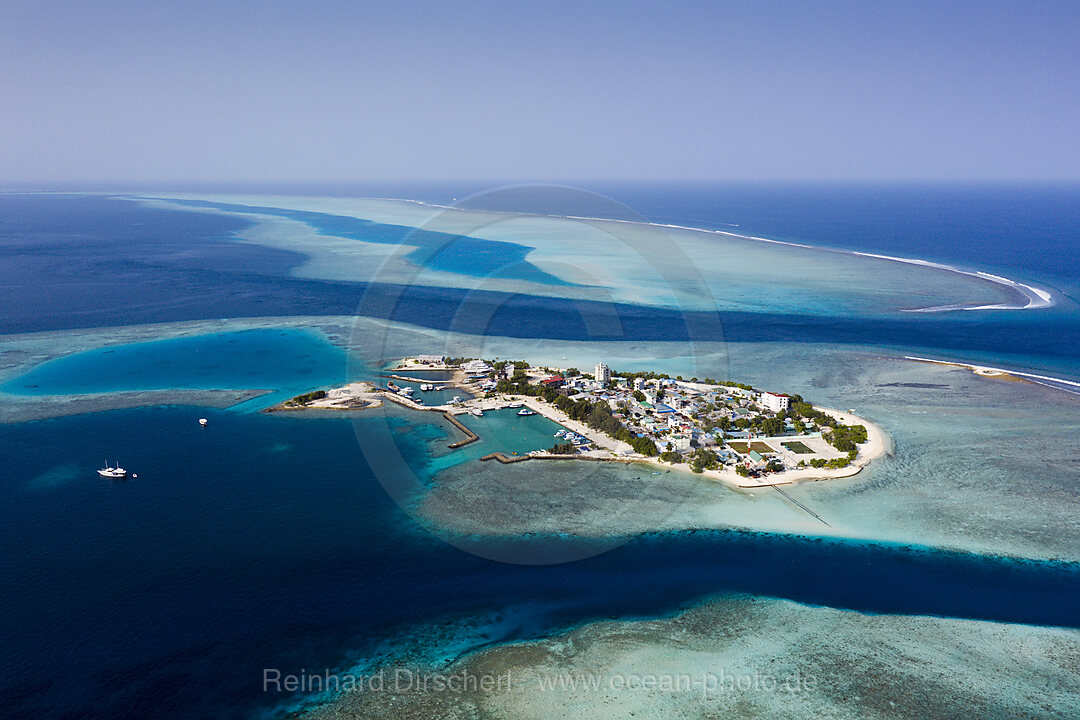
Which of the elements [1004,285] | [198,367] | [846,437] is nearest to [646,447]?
[846,437]

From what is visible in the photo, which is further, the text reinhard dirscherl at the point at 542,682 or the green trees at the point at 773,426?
the green trees at the point at 773,426

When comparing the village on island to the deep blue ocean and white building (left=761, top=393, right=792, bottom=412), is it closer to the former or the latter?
white building (left=761, top=393, right=792, bottom=412)

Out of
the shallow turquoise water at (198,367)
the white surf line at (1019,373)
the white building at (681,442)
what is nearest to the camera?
the white building at (681,442)

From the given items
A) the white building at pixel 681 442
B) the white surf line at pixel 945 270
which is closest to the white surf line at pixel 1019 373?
the white surf line at pixel 945 270

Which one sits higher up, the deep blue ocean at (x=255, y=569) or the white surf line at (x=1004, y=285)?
the white surf line at (x=1004, y=285)

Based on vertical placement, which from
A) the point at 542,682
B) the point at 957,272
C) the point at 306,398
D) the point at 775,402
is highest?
the point at 957,272

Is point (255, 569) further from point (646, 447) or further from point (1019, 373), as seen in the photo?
point (1019, 373)

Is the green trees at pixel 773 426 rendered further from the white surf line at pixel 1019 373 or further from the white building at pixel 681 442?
the white surf line at pixel 1019 373

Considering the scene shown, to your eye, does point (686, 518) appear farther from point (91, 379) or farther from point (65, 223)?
point (65, 223)
